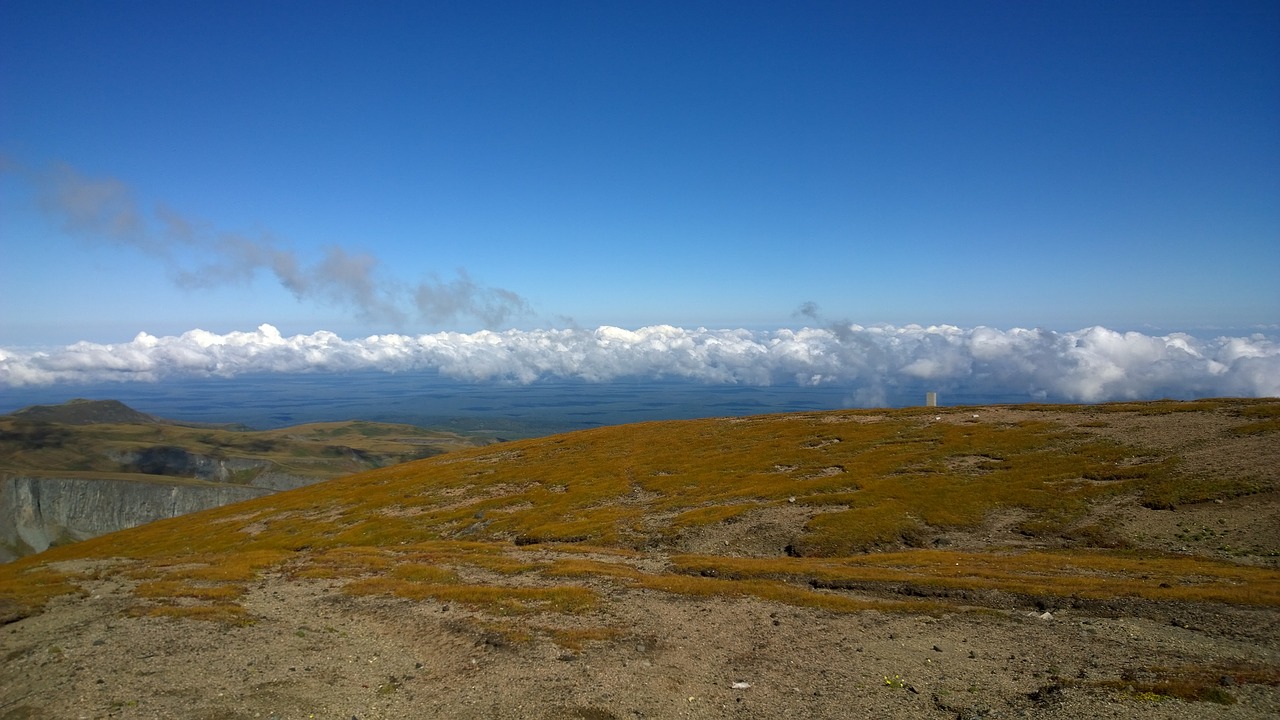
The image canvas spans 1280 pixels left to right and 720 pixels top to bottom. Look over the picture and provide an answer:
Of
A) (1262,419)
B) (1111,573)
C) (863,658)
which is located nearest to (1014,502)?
(1111,573)

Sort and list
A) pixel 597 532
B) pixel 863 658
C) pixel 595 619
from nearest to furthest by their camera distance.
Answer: pixel 863 658, pixel 595 619, pixel 597 532

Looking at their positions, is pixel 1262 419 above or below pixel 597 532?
above

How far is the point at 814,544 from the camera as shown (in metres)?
43.0

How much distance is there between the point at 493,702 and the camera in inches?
776

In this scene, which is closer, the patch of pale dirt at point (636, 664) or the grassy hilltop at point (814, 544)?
the patch of pale dirt at point (636, 664)

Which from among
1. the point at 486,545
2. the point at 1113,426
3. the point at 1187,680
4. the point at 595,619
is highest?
the point at 1113,426

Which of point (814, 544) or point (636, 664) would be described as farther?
point (814, 544)

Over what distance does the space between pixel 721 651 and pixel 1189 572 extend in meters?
25.7

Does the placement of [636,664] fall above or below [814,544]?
above

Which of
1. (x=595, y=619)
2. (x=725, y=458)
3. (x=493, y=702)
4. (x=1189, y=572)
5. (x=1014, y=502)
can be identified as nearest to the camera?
(x=493, y=702)

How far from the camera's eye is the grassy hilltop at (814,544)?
25.6 metres

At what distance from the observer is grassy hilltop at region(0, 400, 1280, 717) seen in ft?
84.1

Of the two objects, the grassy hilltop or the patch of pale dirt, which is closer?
the patch of pale dirt

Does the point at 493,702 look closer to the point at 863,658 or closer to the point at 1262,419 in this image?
the point at 863,658
